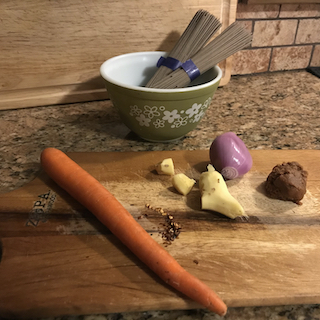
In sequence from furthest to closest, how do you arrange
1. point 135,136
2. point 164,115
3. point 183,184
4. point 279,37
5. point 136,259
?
point 279,37 < point 135,136 < point 164,115 < point 183,184 < point 136,259

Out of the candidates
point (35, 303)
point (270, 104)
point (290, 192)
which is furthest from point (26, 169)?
point (270, 104)

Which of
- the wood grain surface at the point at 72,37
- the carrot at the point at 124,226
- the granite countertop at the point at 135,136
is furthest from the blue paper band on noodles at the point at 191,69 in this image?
the carrot at the point at 124,226

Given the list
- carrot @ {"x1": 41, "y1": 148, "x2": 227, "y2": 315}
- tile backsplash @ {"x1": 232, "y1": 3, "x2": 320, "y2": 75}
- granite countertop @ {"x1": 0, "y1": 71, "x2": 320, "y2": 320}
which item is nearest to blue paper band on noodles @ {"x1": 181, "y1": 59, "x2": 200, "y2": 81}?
granite countertop @ {"x1": 0, "y1": 71, "x2": 320, "y2": 320}

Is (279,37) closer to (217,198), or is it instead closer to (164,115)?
(164,115)

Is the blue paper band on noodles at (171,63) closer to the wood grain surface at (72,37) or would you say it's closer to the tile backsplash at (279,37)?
the wood grain surface at (72,37)

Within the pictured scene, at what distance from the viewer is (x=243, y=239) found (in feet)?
2.21

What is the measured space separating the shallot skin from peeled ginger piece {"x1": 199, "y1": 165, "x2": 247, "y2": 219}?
0.07 m

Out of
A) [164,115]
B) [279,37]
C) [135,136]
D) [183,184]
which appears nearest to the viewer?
[183,184]

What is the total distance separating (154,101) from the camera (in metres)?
0.86

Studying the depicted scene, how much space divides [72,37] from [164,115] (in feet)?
1.92

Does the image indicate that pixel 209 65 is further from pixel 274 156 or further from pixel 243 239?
pixel 243 239

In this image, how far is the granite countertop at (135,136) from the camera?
3.39 ft

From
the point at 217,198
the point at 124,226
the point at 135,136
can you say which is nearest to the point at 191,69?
the point at 135,136

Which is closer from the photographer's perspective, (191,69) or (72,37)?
(191,69)
